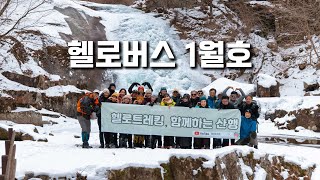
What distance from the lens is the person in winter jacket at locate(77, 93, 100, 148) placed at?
10117 mm

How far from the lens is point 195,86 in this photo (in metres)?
25.2

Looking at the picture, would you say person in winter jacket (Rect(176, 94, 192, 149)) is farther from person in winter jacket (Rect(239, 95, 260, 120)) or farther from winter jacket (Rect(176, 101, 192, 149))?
person in winter jacket (Rect(239, 95, 260, 120))

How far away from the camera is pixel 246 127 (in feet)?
34.1

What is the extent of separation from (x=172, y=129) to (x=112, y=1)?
2882 cm

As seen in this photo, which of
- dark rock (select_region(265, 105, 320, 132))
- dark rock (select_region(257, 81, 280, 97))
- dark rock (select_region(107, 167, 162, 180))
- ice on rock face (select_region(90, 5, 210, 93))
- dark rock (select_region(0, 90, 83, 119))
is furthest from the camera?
ice on rock face (select_region(90, 5, 210, 93))

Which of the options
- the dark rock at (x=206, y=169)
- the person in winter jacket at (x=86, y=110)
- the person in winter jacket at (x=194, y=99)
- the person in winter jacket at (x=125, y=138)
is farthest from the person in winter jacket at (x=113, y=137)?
the dark rock at (x=206, y=169)

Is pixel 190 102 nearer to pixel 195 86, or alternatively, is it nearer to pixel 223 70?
pixel 195 86

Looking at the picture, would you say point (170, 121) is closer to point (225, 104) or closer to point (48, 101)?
point (225, 104)

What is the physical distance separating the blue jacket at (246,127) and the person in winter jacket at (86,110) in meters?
3.36

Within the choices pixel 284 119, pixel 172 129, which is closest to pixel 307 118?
pixel 284 119

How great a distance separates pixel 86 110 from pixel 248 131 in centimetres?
377

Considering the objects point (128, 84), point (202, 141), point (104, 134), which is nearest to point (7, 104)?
point (128, 84)

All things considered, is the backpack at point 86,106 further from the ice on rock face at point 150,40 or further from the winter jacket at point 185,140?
the ice on rock face at point 150,40

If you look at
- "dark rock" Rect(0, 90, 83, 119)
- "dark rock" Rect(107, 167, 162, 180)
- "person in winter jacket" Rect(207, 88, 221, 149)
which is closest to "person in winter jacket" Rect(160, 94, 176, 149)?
"person in winter jacket" Rect(207, 88, 221, 149)
